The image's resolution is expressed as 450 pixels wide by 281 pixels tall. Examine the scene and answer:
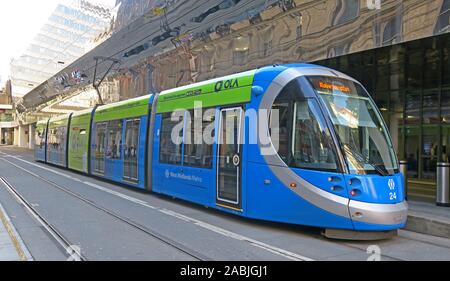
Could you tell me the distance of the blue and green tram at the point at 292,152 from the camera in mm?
7266

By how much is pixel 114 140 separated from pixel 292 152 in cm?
924

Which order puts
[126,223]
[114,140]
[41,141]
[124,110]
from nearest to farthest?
[126,223]
[124,110]
[114,140]
[41,141]

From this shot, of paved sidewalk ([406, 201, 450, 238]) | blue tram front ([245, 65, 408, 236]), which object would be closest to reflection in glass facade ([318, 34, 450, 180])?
paved sidewalk ([406, 201, 450, 238])

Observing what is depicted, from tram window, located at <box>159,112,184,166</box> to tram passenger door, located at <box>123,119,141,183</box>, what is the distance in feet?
5.92

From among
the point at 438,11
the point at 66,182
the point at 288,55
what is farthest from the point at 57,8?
the point at 438,11

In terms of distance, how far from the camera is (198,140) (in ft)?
33.4

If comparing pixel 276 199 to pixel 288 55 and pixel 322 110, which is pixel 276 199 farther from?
pixel 288 55

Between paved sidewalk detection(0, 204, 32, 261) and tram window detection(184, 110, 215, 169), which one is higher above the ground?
tram window detection(184, 110, 215, 169)

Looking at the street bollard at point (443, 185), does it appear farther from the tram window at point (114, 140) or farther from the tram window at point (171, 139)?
the tram window at point (114, 140)

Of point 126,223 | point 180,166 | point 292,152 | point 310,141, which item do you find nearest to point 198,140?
point 180,166

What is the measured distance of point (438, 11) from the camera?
31.2ft

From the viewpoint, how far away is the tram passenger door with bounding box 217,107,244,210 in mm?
8781

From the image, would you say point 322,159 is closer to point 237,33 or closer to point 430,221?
point 430,221

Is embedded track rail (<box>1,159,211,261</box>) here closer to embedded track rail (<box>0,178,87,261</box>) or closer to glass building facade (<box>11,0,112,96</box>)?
embedded track rail (<box>0,178,87,261</box>)
